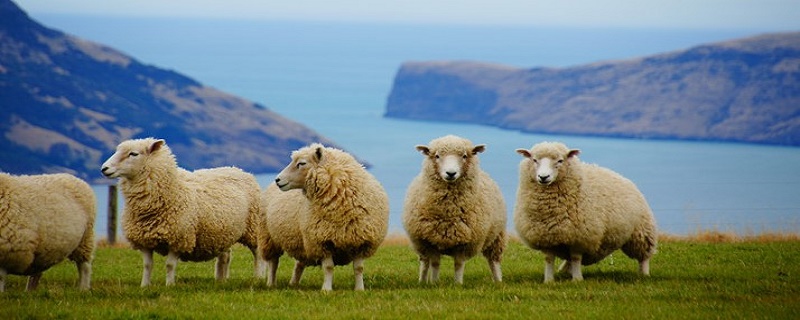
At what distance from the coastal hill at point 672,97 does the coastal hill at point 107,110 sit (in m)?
39.0

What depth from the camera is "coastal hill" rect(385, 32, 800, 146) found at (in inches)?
5123

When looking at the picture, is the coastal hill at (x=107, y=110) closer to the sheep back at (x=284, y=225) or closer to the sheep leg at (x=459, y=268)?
the sheep back at (x=284, y=225)

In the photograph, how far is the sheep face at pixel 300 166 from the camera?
13172 mm

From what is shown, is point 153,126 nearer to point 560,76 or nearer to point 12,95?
point 12,95

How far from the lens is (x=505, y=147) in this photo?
121 metres

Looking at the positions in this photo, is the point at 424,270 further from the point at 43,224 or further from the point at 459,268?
the point at 43,224

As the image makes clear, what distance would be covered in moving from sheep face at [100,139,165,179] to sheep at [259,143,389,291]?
5.99ft

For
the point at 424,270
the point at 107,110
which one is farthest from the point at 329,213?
the point at 107,110

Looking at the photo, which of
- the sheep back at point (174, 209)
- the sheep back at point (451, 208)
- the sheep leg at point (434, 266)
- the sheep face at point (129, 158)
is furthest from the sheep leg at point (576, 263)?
the sheep face at point (129, 158)

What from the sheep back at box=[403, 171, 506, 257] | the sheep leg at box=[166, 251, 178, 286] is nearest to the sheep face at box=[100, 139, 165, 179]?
the sheep leg at box=[166, 251, 178, 286]

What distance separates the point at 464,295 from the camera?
12.3m

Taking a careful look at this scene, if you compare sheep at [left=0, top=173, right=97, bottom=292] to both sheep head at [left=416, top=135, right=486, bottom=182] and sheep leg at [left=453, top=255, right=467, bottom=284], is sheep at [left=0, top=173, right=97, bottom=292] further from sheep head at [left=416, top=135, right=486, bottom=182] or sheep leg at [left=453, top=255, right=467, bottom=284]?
sheep leg at [left=453, top=255, right=467, bottom=284]

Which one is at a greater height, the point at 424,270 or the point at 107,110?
the point at 107,110

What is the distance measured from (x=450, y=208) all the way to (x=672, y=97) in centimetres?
12945
